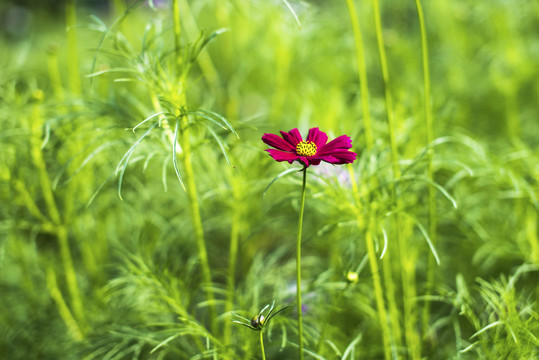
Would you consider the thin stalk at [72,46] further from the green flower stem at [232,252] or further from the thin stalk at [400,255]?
the thin stalk at [400,255]

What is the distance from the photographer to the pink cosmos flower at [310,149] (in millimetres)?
469

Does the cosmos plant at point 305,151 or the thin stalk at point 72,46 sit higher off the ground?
the thin stalk at point 72,46

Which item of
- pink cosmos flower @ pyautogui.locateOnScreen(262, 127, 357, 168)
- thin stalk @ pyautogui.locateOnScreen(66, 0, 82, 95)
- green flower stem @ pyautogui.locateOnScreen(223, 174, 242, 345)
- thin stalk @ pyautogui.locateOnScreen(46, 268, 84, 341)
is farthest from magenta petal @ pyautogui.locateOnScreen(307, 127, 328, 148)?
thin stalk @ pyautogui.locateOnScreen(46, 268, 84, 341)

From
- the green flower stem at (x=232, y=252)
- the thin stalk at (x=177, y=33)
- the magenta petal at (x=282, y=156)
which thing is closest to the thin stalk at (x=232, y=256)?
the green flower stem at (x=232, y=252)

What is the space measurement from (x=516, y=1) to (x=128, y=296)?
1.43 meters

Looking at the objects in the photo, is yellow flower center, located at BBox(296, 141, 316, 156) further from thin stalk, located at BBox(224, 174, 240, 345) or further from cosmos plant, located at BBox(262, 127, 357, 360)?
thin stalk, located at BBox(224, 174, 240, 345)

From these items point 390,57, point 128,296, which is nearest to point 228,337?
point 128,296

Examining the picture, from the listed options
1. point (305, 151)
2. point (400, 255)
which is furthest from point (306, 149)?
point (400, 255)

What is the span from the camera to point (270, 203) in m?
1.13

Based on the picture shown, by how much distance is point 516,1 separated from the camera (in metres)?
1.39

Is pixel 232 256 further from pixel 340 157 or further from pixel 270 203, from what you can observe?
pixel 340 157

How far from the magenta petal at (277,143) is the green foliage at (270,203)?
3 cm

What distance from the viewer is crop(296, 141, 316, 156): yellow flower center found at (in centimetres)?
50

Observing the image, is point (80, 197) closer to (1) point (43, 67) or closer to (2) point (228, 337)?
(2) point (228, 337)
